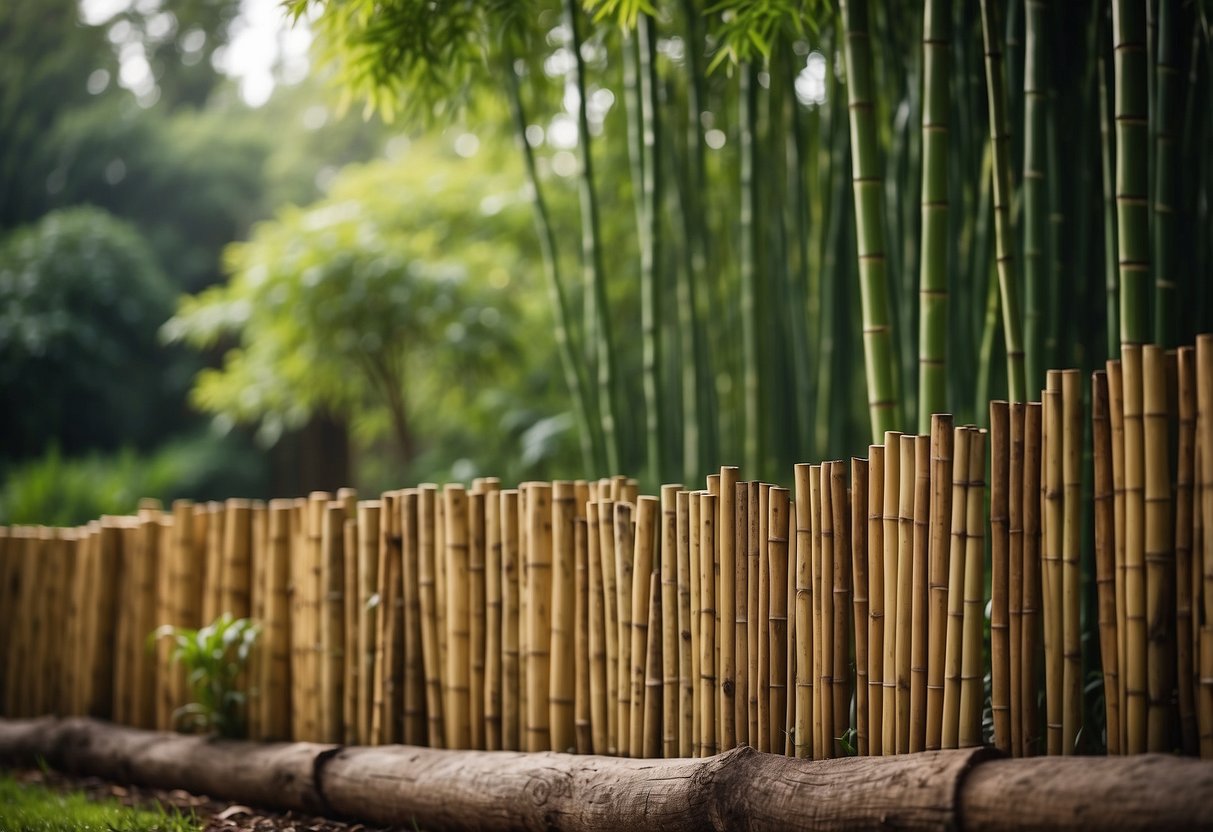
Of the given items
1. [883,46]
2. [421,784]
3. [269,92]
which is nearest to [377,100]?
[883,46]

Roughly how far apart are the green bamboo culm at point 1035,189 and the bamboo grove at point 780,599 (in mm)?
271

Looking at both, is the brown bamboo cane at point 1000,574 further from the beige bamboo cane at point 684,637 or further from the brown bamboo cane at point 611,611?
the brown bamboo cane at point 611,611

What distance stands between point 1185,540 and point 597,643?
1132 mm

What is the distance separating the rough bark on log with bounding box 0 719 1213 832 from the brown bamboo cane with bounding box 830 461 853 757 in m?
0.13

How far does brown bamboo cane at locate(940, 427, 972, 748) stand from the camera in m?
1.66

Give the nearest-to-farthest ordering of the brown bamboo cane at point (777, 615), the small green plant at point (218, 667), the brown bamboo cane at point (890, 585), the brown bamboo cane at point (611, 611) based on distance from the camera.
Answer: the brown bamboo cane at point (890, 585)
the brown bamboo cane at point (777, 615)
the brown bamboo cane at point (611, 611)
the small green plant at point (218, 667)

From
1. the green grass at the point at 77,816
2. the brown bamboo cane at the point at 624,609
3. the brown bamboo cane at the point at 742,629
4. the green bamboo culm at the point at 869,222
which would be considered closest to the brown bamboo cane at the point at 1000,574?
the green bamboo culm at the point at 869,222

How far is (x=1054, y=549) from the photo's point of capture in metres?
1.61

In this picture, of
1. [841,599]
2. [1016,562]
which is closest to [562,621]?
[841,599]

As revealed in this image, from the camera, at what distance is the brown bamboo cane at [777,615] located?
1857 mm

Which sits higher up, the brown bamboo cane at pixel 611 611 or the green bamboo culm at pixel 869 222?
the green bamboo culm at pixel 869 222

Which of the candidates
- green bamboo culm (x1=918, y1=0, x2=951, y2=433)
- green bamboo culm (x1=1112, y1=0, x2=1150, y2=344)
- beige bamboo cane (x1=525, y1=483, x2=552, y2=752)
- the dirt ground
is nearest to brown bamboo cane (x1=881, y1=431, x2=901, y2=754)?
green bamboo culm (x1=918, y1=0, x2=951, y2=433)

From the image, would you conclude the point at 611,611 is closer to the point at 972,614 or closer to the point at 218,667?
the point at 972,614

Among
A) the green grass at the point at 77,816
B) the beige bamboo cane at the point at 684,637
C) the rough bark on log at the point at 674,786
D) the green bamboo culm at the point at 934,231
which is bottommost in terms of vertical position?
the green grass at the point at 77,816
